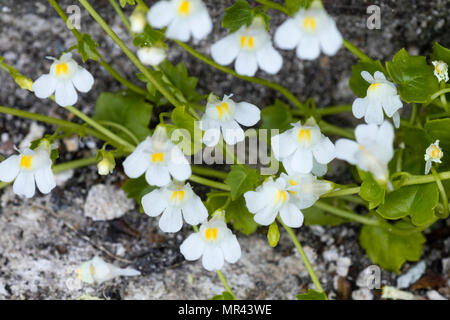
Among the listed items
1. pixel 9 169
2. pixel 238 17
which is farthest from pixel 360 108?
pixel 9 169

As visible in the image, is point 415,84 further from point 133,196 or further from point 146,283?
point 146,283

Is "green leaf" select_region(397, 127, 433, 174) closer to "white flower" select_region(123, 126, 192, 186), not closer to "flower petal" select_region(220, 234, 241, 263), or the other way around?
"flower petal" select_region(220, 234, 241, 263)

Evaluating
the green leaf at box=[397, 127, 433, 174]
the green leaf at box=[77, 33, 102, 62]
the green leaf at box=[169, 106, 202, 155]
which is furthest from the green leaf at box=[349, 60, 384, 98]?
the green leaf at box=[77, 33, 102, 62]

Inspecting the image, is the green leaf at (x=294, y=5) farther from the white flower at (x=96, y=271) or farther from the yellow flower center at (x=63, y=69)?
the white flower at (x=96, y=271)

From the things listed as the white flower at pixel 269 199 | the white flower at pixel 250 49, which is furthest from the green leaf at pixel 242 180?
the white flower at pixel 250 49

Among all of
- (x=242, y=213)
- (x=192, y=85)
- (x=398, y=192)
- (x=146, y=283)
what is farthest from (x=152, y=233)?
(x=398, y=192)
